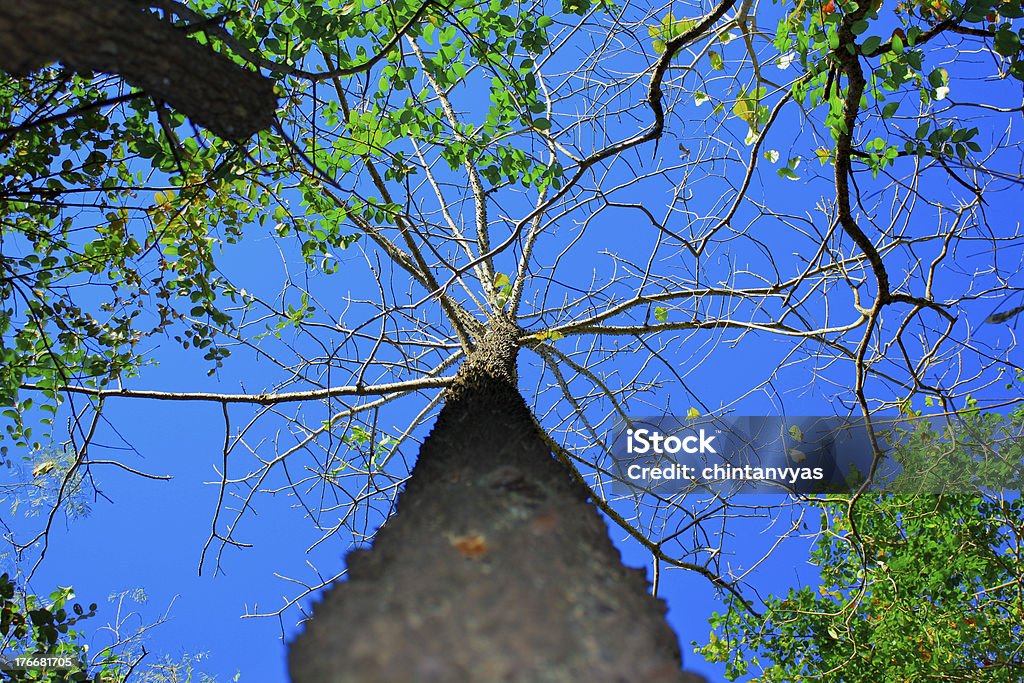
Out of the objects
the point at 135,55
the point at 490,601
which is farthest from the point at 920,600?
the point at 135,55

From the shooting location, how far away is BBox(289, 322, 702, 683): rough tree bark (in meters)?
0.76

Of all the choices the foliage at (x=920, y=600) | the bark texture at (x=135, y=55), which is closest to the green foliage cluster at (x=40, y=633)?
the bark texture at (x=135, y=55)

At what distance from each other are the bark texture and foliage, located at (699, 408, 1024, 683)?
11.6 ft

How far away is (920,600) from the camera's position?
14.5 feet

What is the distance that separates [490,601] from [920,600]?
4.58 metres

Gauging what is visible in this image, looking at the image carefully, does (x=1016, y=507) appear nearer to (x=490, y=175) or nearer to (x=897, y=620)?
(x=897, y=620)

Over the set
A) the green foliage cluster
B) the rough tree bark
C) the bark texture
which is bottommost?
the rough tree bark

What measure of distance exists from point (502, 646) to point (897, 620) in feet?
A: 13.8

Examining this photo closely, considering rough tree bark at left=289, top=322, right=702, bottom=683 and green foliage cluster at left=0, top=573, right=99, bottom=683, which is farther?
green foliage cluster at left=0, top=573, right=99, bottom=683

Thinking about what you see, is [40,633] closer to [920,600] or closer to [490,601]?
[490,601]

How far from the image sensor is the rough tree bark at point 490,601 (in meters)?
0.76

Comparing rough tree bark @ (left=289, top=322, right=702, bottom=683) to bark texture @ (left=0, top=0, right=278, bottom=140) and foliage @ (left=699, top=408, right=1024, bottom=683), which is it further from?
foliage @ (left=699, top=408, right=1024, bottom=683)

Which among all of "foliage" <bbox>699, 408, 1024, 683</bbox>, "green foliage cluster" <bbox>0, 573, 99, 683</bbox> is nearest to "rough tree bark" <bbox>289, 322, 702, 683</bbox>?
"green foliage cluster" <bbox>0, 573, 99, 683</bbox>

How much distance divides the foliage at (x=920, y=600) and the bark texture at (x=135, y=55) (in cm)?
353
